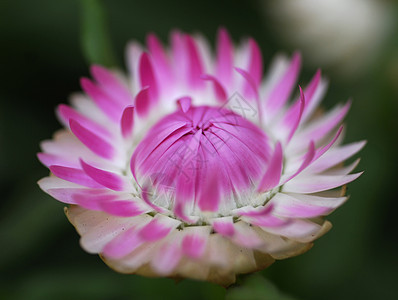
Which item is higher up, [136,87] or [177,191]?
[136,87]

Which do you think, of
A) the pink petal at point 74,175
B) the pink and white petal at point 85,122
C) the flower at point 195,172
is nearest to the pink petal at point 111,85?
the flower at point 195,172

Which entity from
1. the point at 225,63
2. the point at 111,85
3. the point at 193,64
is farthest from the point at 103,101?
the point at 225,63

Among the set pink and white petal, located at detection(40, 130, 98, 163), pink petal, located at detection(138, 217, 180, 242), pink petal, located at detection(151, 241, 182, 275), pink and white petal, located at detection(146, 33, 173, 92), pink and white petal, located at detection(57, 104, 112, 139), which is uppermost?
pink and white petal, located at detection(146, 33, 173, 92)

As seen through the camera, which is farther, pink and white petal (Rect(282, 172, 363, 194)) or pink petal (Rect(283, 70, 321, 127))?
pink petal (Rect(283, 70, 321, 127))

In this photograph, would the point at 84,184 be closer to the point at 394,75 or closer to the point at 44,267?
the point at 44,267

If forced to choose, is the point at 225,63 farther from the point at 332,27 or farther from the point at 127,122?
the point at 332,27

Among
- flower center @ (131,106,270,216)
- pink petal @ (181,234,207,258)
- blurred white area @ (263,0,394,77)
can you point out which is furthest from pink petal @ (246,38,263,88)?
blurred white area @ (263,0,394,77)

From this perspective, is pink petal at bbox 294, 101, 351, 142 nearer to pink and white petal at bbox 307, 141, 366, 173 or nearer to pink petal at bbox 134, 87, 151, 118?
pink and white petal at bbox 307, 141, 366, 173

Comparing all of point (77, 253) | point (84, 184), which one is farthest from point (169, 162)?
point (77, 253)
